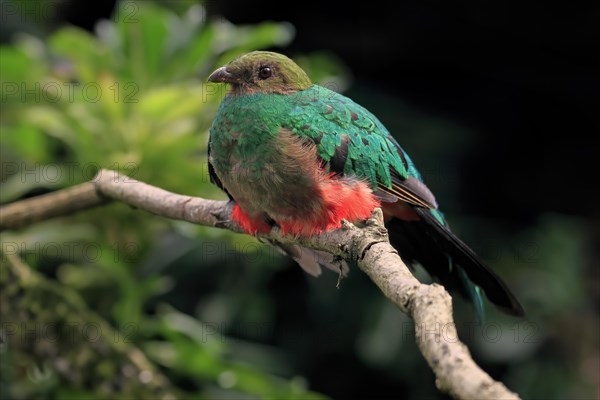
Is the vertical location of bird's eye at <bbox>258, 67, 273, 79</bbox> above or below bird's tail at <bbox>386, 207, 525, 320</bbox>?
above

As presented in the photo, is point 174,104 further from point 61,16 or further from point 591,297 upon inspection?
point 591,297

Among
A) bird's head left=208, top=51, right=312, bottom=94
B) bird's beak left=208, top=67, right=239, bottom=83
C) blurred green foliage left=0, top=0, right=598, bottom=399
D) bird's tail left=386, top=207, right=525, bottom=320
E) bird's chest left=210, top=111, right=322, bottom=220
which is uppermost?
bird's head left=208, top=51, right=312, bottom=94

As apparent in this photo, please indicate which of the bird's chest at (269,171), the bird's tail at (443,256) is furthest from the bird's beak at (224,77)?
the bird's tail at (443,256)

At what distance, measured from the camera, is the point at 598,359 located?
473 centimetres

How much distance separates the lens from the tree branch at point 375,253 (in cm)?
116

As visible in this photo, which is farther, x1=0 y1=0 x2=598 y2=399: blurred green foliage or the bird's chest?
x1=0 y1=0 x2=598 y2=399: blurred green foliage

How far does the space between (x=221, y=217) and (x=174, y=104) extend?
92 cm

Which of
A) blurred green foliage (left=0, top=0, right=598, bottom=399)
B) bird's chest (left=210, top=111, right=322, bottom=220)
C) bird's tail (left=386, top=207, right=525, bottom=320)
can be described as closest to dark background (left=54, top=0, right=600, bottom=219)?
blurred green foliage (left=0, top=0, right=598, bottom=399)

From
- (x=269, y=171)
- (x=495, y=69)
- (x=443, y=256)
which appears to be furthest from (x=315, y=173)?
(x=495, y=69)

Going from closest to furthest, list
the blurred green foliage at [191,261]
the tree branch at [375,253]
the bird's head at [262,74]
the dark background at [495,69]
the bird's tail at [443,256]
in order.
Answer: the tree branch at [375,253] → the bird's tail at [443,256] → the bird's head at [262,74] → the blurred green foliage at [191,261] → the dark background at [495,69]

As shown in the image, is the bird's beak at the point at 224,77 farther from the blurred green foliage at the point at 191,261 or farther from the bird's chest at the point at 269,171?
the blurred green foliage at the point at 191,261

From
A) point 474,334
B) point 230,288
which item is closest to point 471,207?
point 474,334

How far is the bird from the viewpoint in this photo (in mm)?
2398

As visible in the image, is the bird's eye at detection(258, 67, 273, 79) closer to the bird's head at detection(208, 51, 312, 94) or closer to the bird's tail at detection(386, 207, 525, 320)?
the bird's head at detection(208, 51, 312, 94)
